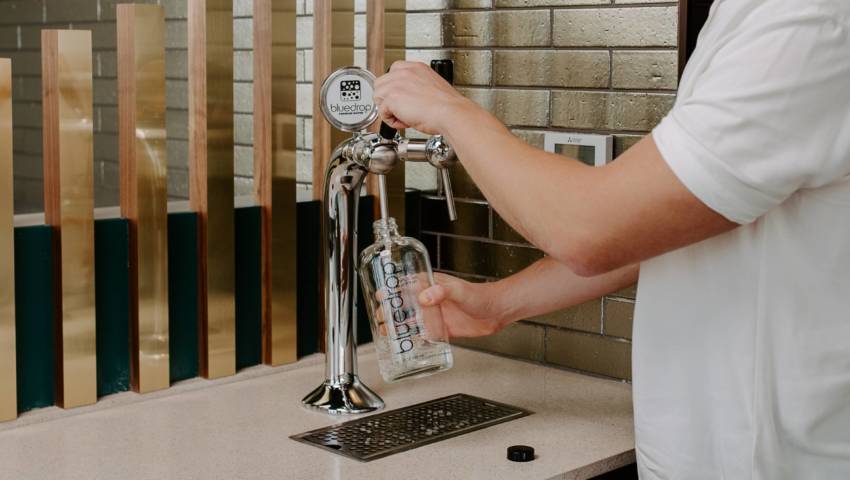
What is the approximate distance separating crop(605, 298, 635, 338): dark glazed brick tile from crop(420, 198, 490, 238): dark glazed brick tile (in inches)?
12.0

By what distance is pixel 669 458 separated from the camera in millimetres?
1335

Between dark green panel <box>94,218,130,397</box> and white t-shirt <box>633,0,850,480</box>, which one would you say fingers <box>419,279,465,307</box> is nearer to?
white t-shirt <box>633,0,850,480</box>

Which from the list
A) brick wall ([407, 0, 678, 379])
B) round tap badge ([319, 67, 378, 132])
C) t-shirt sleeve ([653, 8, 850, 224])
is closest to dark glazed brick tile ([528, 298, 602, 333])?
brick wall ([407, 0, 678, 379])

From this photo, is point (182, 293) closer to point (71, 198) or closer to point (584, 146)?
point (71, 198)

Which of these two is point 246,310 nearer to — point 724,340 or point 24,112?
point 724,340

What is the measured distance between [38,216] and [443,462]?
91 centimetres

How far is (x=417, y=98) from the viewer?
141 centimetres

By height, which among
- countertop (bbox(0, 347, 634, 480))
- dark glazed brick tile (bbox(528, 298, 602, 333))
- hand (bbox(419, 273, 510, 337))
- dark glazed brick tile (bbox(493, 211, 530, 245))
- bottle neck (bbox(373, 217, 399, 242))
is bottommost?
countertop (bbox(0, 347, 634, 480))

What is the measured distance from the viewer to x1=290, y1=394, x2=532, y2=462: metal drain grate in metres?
1.60

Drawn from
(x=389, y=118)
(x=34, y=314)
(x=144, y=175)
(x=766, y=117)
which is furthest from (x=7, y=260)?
(x=766, y=117)

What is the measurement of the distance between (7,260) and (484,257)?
92cm

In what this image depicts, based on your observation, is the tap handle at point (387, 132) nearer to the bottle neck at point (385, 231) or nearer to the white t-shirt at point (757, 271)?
the bottle neck at point (385, 231)

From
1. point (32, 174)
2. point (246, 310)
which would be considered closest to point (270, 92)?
point (246, 310)

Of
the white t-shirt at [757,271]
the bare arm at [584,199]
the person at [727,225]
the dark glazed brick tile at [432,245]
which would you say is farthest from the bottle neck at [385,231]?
the dark glazed brick tile at [432,245]
